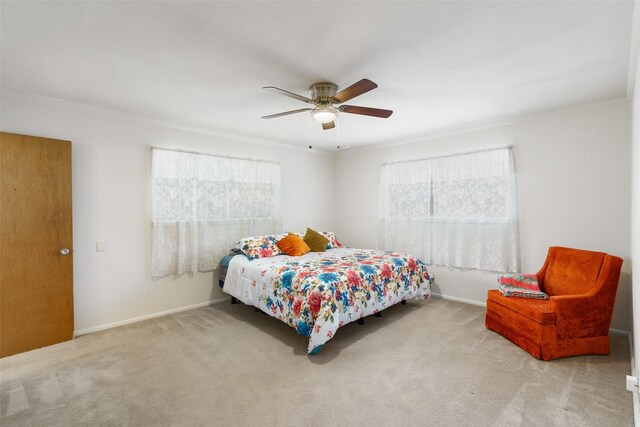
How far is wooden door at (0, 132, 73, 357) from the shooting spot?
2652mm

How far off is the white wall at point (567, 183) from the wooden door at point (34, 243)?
465 centimetres

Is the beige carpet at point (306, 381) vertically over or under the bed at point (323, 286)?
under

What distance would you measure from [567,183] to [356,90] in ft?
9.31

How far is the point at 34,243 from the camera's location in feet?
9.13

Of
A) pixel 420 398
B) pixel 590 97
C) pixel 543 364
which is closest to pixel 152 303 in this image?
pixel 420 398

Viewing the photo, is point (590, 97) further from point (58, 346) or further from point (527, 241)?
point (58, 346)

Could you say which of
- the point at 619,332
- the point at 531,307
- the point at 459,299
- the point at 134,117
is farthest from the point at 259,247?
the point at 619,332

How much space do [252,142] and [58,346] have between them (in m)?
3.35

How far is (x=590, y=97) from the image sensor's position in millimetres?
2996

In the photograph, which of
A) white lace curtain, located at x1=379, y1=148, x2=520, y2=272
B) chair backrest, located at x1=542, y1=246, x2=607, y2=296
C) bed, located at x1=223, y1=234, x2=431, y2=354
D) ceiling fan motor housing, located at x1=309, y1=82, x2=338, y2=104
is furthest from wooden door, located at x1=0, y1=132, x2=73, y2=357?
chair backrest, located at x1=542, y1=246, x2=607, y2=296

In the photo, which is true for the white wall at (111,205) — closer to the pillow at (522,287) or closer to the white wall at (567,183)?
the pillow at (522,287)

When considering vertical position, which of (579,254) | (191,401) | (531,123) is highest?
(531,123)

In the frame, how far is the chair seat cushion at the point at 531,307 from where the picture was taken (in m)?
2.47

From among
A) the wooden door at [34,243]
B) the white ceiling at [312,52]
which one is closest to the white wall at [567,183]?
the white ceiling at [312,52]
